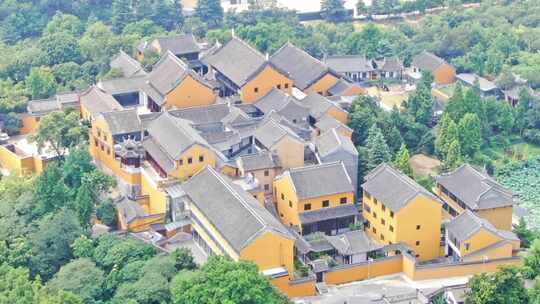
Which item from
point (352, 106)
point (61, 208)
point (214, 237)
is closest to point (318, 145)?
point (352, 106)

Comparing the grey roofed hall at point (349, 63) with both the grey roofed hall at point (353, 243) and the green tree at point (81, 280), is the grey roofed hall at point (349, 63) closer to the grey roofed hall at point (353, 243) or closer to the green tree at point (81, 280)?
the grey roofed hall at point (353, 243)

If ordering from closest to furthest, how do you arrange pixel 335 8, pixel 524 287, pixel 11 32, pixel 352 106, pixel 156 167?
pixel 524 287
pixel 156 167
pixel 352 106
pixel 11 32
pixel 335 8

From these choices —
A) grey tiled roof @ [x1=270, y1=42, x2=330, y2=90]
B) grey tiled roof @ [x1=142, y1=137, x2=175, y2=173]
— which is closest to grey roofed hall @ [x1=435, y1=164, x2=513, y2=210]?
grey tiled roof @ [x1=270, y1=42, x2=330, y2=90]

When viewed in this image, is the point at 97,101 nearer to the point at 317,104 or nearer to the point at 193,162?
the point at 193,162

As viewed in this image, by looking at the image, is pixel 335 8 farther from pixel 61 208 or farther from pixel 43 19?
pixel 61 208

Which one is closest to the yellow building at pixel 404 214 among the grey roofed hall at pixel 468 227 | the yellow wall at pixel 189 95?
the grey roofed hall at pixel 468 227

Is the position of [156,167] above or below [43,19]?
below
